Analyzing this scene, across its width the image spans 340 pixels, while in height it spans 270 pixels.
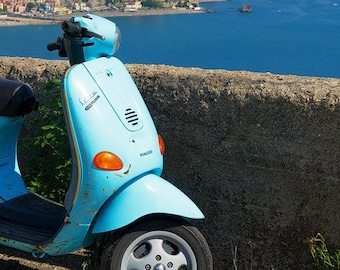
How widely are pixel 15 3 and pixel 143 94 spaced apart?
788 centimetres

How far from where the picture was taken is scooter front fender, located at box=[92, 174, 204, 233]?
225 cm

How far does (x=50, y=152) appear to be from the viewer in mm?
3377

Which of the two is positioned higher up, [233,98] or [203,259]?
[233,98]

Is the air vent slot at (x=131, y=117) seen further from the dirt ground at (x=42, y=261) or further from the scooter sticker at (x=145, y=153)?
the dirt ground at (x=42, y=261)

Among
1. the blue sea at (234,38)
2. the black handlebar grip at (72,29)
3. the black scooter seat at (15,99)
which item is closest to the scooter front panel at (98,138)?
the black handlebar grip at (72,29)

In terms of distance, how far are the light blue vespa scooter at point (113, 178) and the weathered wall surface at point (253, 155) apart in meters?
0.54

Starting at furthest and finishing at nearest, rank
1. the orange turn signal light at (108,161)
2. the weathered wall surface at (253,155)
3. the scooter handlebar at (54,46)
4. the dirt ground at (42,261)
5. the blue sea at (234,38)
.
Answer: the blue sea at (234,38) < the dirt ground at (42,261) < the weathered wall surface at (253,155) < the scooter handlebar at (54,46) < the orange turn signal light at (108,161)

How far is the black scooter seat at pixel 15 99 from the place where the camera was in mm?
2766

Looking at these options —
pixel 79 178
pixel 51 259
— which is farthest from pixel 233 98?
pixel 51 259

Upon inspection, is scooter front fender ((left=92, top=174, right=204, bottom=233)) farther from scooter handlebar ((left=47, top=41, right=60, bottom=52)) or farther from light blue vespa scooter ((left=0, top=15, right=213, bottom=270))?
scooter handlebar ((left=47, top=41, right=60, bottom=52))

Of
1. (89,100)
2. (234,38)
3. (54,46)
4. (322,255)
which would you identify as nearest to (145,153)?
(89,100)

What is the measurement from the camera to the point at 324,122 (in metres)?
2.64

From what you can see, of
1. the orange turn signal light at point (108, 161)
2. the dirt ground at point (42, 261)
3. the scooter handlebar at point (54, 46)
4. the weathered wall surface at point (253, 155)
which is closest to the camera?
the orange turn signal light at point (108, 161)

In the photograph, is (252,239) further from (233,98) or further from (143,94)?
(143,94)
